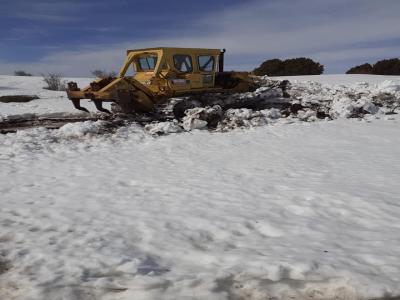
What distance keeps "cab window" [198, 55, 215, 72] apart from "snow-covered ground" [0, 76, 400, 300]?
5660mm

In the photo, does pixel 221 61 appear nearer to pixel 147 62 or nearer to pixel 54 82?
pixel 147 62

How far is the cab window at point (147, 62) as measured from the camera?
1477cm

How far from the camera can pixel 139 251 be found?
436cm

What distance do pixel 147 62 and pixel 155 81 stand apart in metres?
1.45

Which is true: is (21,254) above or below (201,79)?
below

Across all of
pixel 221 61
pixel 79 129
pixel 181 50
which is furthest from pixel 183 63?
pixel 79 129

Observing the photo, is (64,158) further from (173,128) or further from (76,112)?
(76,112)

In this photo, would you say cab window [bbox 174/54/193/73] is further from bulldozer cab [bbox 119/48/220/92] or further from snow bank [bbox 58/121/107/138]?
snow bank [bbox 58/121/107/138]

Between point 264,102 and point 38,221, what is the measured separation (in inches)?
475

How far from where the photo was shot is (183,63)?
14.8 meters

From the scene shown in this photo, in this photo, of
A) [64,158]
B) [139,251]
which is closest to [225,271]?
[139,251]

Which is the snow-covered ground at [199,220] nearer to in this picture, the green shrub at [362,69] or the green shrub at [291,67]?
the green shrub at [291,67]

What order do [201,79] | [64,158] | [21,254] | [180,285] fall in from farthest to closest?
[201,79] < [64,158] < [21,254] < [180,285]

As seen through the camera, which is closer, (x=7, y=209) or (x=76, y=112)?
(x=7, y=209)
